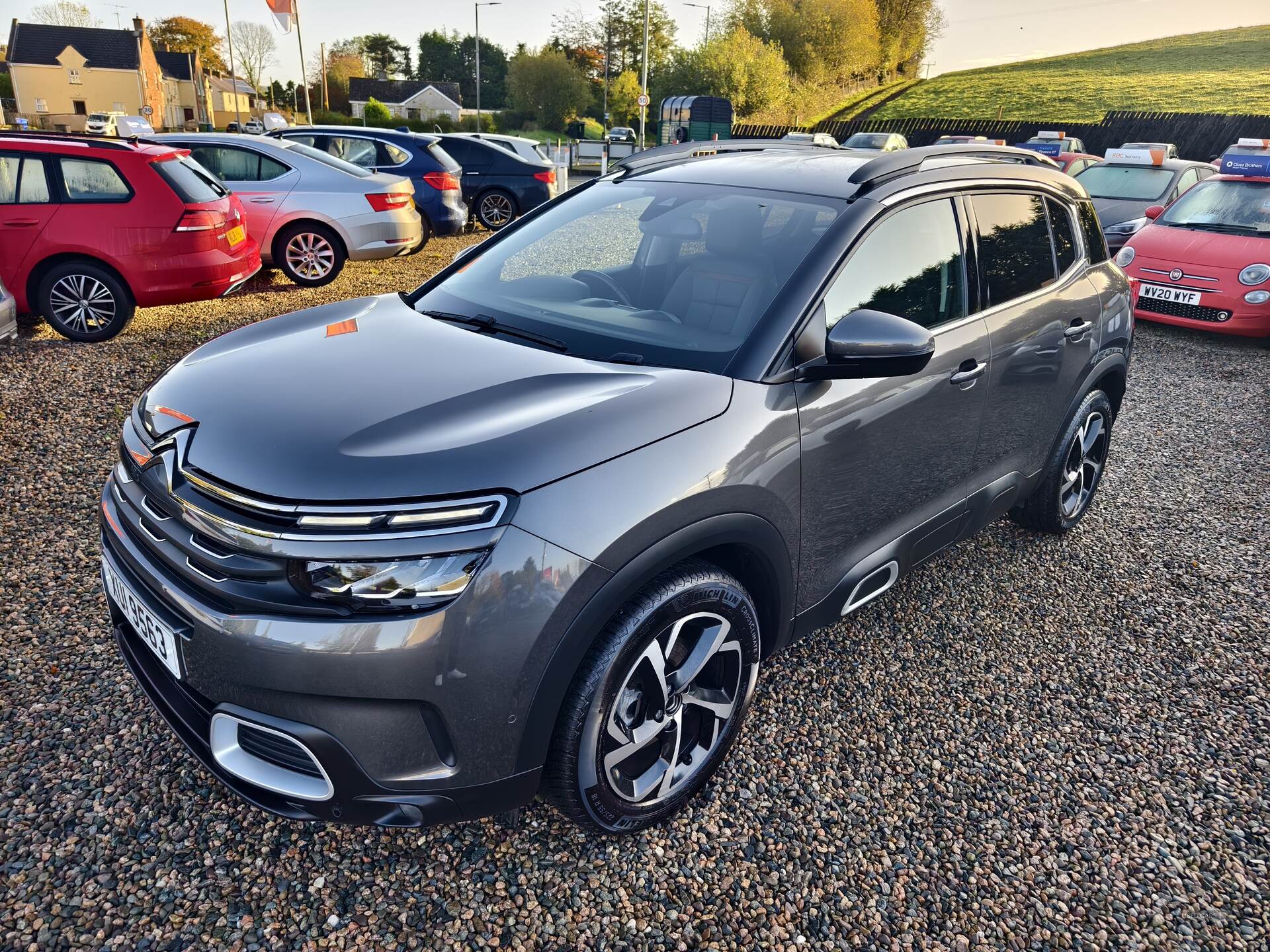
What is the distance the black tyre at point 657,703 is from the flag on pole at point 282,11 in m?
25.7

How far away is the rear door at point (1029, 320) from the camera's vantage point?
3295mm

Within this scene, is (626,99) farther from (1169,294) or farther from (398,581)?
(398,581)

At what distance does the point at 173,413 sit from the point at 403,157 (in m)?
10.9

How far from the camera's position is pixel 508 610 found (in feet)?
6.06

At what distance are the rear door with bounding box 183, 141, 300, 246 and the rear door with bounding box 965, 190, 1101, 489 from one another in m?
8.22

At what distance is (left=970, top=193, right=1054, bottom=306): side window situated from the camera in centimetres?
327

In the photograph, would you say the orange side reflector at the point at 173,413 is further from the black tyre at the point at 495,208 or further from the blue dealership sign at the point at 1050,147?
the blue dealership sign at the point at 1050,147

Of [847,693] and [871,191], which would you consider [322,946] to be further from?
[871,191]

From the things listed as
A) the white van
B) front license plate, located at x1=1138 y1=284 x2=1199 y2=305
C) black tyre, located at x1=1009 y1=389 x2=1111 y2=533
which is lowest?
black tyre, located at x1=1009 y1=389 x2=1111 y2=533

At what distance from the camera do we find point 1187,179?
12.4m

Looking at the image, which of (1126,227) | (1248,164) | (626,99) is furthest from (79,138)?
(626,99)

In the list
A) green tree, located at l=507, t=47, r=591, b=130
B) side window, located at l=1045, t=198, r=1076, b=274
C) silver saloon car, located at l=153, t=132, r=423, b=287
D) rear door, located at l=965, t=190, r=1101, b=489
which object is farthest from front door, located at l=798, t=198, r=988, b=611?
green tree, located at l=507, t=47, r=591, b=130

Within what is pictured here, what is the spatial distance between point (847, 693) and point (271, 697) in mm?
2060

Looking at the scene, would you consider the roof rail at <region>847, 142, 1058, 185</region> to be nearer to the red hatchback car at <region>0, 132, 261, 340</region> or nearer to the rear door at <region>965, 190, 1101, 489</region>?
the rear door at <region>965, 190, 1101, 489</region>
